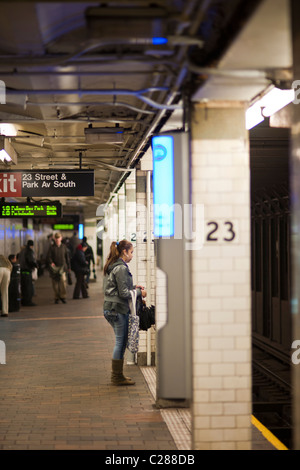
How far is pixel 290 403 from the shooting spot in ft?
31.5

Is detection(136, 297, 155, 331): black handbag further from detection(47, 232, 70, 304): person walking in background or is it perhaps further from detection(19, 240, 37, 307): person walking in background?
detection(47, 232, 70, 304): person walking in background

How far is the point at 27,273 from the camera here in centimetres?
1794

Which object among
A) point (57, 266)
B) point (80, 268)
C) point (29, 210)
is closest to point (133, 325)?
point (29, 210)

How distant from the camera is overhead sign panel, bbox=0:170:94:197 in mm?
10156

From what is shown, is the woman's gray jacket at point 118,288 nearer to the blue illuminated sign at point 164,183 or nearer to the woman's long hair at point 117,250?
the woman's long hair at point 117,250

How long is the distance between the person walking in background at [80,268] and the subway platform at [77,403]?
636cm

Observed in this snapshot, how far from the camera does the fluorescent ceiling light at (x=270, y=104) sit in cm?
543

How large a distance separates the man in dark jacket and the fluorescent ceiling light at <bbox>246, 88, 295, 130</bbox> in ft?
42.6

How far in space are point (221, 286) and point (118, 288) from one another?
288 centimetres

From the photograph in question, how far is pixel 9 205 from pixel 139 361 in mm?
4697

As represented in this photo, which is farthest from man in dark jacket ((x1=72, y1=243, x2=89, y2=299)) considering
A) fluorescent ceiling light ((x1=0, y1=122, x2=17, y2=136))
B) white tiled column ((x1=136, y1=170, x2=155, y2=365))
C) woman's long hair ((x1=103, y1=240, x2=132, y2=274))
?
woman's long hair ((x1=103, y1=240, x2=132, y2=274))

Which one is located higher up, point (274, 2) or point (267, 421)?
point (274, 2)
